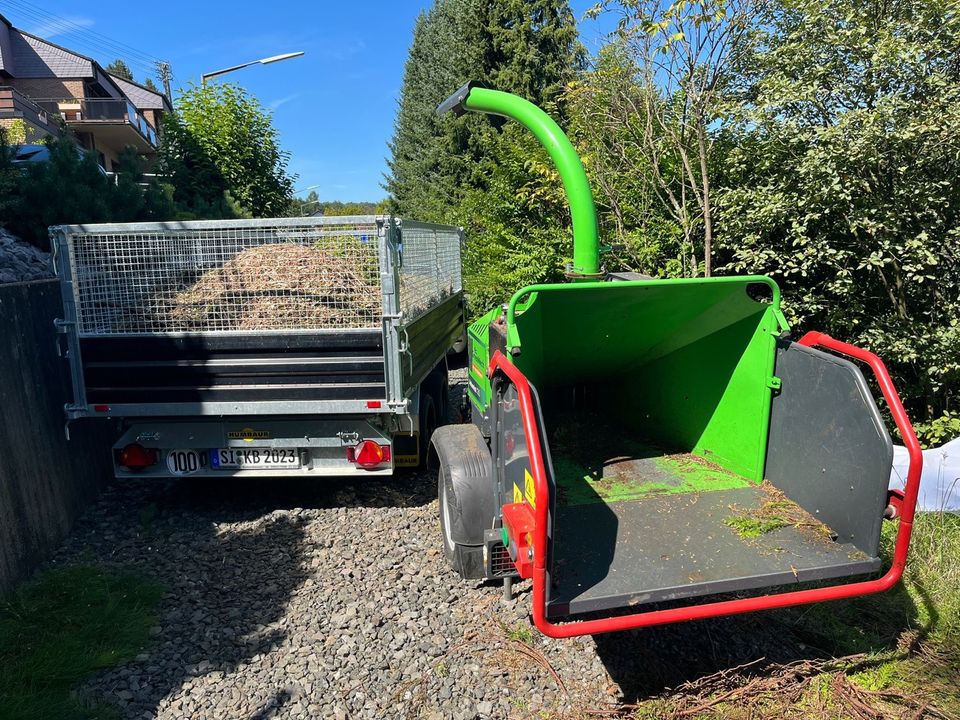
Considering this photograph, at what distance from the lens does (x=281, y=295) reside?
4422 mm

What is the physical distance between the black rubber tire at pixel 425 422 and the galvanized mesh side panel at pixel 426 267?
701mm

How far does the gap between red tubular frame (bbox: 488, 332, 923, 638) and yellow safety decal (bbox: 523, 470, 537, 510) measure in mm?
113

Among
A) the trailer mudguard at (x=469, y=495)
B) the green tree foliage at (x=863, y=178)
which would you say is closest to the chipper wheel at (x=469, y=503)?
the trailer mudguard at (x=469, y=495)

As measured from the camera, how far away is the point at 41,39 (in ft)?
121

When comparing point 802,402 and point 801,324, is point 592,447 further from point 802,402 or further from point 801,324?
point 801,324

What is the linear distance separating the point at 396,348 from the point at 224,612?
1831mm

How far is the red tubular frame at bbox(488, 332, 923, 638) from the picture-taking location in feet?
7.64

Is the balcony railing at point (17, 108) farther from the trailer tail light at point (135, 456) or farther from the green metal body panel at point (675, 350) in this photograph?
the green metal body panel at point (675, 350)

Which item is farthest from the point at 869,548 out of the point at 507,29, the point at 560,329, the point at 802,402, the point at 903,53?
the point at 507,29

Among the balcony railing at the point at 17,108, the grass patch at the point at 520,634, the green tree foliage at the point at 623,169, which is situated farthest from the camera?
the balcony railing at the point at 17,108

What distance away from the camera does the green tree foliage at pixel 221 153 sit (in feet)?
40.7

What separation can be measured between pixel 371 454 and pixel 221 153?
1073 cm

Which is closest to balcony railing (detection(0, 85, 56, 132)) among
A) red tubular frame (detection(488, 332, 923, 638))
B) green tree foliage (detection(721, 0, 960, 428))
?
green tree foliage (detection(721, 0, 960, 428))

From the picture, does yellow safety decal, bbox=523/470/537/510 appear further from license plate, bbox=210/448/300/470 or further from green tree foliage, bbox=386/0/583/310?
green tree foliage, bbox=386/0/583/310
